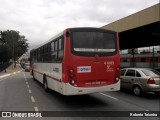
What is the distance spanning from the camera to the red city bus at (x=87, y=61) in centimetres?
1006

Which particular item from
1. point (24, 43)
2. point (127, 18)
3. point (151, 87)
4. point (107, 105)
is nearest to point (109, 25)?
point (127, 18)

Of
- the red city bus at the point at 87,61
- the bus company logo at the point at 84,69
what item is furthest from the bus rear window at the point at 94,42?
the bus company logo at the point at 84,69

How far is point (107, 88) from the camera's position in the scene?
10578 millimetres

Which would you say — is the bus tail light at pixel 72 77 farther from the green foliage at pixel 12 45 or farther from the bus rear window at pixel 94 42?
the green foliage at pixel 12 45

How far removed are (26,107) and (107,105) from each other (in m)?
3.27

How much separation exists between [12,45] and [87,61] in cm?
7689

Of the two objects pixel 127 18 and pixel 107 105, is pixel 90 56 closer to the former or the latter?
pixel 107 105

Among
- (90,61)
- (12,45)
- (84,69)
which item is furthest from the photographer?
(12,45)

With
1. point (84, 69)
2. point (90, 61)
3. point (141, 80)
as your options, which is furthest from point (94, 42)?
point (141, 80)

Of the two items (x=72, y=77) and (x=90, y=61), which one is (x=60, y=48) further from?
(x=72, y=77)

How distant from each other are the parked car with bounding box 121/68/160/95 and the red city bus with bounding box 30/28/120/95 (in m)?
2.13

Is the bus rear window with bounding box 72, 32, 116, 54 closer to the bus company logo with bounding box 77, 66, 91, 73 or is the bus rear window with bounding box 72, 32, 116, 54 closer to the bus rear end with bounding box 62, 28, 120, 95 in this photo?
the bus rear end with bounding box 62, 28, 120, 95

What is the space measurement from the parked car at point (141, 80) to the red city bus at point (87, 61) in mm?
2132

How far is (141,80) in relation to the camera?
1263 cm
